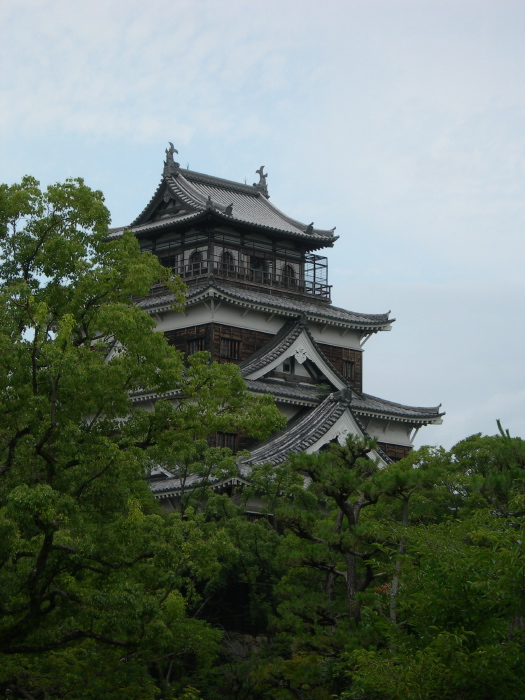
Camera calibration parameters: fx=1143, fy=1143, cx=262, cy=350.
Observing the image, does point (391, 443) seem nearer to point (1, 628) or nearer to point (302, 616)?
point (302, 616)

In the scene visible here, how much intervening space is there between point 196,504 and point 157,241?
15.9 meters

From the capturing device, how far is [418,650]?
14.6m

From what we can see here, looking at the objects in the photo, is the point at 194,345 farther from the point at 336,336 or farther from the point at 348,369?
the point at 348,369

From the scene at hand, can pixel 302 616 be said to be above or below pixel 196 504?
below

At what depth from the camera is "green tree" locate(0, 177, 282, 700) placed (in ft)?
52.0

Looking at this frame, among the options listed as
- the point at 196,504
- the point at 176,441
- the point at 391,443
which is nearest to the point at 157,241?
the point at 391,443

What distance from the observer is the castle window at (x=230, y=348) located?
120 ft

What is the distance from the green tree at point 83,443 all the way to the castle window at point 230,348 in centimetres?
1786

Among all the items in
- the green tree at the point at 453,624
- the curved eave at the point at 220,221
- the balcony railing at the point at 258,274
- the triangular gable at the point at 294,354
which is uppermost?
the curved eave at the point at 220,221

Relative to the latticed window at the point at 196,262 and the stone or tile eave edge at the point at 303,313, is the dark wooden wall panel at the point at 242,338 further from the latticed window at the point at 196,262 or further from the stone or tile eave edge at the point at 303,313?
the latticed window at the point at 196,262

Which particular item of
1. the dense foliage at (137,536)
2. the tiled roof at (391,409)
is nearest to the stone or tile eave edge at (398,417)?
the tiled roof at (391,409)

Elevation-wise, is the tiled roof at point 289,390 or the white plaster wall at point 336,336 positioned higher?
the white plaster wall at point 336,336

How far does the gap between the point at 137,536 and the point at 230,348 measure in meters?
20.6

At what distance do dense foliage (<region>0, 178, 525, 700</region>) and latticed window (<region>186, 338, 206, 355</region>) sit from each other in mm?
16165
